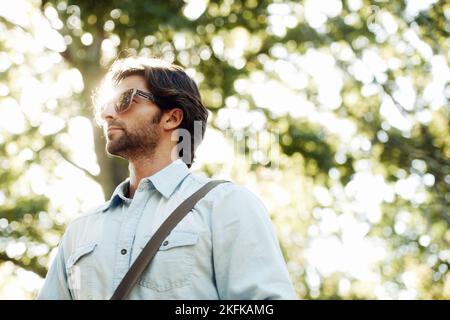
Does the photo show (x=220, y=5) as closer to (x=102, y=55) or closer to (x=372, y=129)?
(x=102, y=55)

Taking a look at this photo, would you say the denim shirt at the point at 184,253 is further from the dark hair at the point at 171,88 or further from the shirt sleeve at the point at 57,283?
the dark hair at the point at 171,88

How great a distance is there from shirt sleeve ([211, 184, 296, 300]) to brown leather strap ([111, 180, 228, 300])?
11 cm

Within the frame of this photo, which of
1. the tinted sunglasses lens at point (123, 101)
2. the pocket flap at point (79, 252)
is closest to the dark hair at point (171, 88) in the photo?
the tinted sunglasses lens at point (123, 101)

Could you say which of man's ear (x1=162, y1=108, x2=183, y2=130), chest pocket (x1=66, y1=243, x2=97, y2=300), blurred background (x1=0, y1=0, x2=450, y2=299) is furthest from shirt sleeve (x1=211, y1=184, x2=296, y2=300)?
blurred background (x1=0, y1=0, x2=450, y2=299)

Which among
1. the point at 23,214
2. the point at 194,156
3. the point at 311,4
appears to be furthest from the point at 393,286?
the point at 194,156

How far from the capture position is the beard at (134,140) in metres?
2.87

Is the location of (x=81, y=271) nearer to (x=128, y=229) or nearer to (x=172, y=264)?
(x=128, y=229)

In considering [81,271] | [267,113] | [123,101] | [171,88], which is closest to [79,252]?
[81,271]

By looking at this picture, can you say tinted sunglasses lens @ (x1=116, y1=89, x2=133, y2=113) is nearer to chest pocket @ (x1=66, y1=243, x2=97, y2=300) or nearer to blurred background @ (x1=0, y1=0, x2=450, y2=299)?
A: chest pocket @ (x1=66, y1=243, x2=97, y2=300)

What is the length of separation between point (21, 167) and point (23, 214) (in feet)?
3.06

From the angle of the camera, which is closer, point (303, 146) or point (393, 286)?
point (303, 146)

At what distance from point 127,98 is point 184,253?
87 cm

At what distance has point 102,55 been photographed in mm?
9875

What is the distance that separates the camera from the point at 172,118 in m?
3.05
